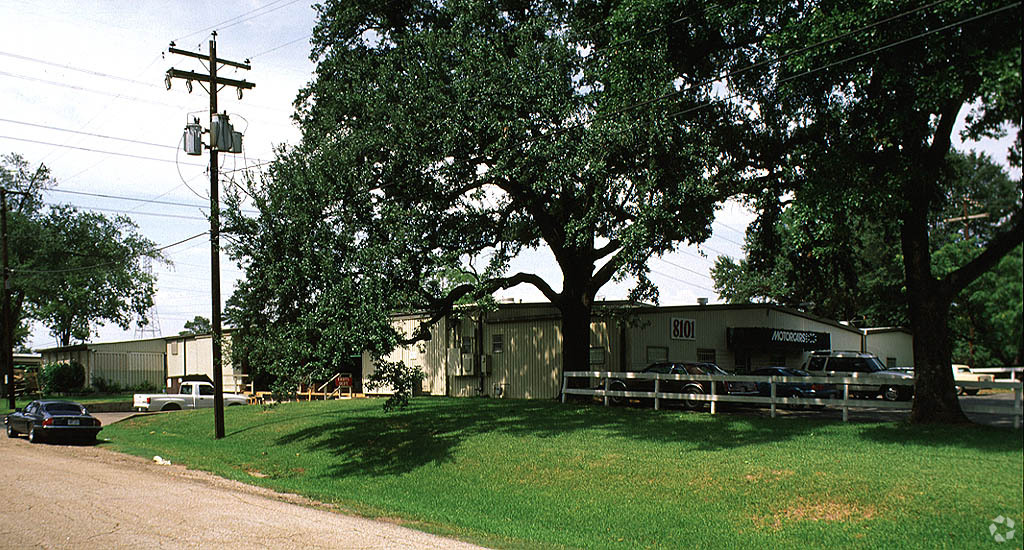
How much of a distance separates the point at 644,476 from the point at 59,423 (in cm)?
2149

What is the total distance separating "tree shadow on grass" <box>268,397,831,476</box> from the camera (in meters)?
17.5

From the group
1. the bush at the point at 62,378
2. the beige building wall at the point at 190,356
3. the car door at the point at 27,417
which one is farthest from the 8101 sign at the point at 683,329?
the bush at the point at 62,378

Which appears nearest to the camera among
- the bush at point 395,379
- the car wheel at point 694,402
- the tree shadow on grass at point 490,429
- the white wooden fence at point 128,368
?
the tree shadow on grass at point 490,429

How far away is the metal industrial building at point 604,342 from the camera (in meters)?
32.4

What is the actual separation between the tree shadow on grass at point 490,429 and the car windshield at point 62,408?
8.79m

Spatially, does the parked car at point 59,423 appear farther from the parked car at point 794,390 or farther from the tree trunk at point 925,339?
the tree trunk at point 925,339

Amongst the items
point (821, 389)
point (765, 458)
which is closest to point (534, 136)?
point (765, 458)

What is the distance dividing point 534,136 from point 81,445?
19207 millimetres

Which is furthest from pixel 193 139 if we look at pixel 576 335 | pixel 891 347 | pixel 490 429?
pixel 891 347

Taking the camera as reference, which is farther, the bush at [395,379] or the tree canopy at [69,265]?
the tree canopy at [69,265]

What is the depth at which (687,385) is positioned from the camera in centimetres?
2561

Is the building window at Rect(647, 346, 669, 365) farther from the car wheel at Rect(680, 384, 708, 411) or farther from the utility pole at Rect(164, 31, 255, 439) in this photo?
the utility pole at Rect(164, 31, 255, 439)

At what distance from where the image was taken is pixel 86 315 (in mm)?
58781

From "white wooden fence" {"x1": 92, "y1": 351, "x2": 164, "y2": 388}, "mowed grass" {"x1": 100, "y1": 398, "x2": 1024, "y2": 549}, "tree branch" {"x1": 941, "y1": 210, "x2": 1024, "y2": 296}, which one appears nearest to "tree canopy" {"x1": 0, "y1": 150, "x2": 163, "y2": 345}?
"white wooden fence" {"x1": 92, "y1": 351, "x2": 164, "y2": 388}
